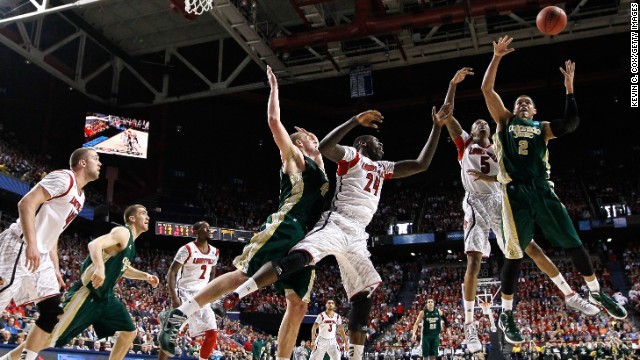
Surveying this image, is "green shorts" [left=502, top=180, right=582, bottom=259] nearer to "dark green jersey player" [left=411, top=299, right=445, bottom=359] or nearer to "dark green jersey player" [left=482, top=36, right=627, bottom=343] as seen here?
"dark green jersey player" [left=482, top=36, right=627, bottom=343]

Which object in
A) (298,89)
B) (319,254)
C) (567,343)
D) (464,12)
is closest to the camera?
(319,254)

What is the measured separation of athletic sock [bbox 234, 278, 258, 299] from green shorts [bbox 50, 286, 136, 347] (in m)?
1.99

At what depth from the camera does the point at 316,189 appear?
6020 millimetres

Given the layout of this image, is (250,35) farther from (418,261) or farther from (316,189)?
(418,261)

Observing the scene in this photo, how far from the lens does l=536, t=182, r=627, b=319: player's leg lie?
6.24m

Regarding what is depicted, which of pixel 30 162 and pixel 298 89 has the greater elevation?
pixel 298 89

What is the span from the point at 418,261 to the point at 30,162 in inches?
798

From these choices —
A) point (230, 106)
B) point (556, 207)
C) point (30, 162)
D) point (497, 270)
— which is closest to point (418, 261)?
point (497, 270)

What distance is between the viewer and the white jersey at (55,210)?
18.0ft

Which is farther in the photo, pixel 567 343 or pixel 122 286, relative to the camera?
pixel 122 286

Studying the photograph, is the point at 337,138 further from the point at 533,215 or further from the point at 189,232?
the point at 189,232

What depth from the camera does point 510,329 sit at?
680cm

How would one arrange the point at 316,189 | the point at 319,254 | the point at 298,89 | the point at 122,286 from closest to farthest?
the point at 319,254 < the point at 316,189 < the point at 122,286 < the point at 298,89

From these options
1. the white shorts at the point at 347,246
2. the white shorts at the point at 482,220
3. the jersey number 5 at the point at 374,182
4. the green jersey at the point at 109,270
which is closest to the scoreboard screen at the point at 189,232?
the green jersey at the point at 109,270
